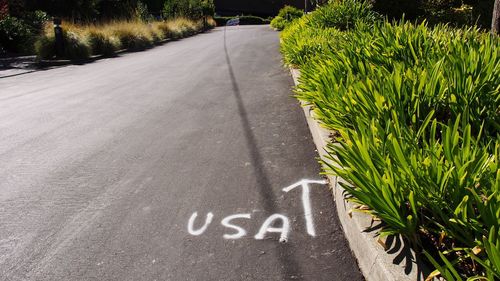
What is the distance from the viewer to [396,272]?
7.46ft

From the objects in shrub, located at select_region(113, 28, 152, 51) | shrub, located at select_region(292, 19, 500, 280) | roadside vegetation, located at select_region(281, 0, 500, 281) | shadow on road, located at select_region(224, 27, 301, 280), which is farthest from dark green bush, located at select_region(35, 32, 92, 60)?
shrub, located at select_region(292, 19, 500, 280)

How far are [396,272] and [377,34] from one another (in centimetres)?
485

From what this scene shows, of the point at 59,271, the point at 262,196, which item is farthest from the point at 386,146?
the point at 59,271

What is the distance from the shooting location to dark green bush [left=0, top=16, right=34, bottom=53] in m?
20.4

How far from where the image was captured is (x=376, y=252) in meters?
2.50

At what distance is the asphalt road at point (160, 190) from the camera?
299cm

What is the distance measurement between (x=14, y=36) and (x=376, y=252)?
22.4 meters

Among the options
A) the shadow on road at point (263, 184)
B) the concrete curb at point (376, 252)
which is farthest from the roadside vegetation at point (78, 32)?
the concrete curb at point (376, 252)

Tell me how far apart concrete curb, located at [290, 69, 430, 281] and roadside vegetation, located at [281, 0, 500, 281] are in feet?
0.27

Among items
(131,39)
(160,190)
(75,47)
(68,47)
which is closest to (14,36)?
(131,39)

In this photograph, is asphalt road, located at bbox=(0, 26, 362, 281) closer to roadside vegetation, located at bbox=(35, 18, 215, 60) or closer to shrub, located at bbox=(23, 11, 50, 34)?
roadside vegetation, located at bbox=(35, 18, 215, 60)

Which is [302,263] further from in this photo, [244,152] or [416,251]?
[244,152]

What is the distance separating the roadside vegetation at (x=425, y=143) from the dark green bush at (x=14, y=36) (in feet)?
62.4

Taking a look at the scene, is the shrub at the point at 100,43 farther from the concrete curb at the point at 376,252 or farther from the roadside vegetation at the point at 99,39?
the concrete curb at the point at 376,252
